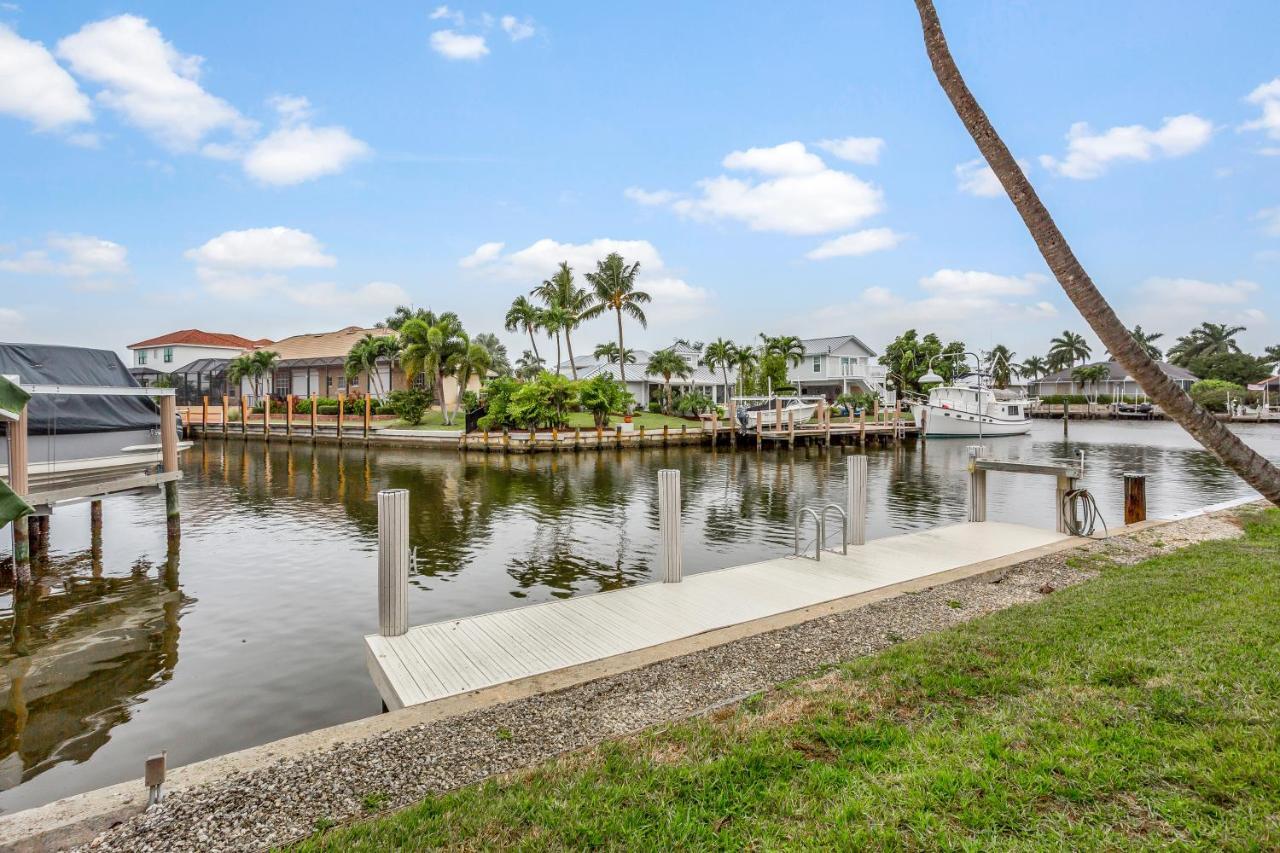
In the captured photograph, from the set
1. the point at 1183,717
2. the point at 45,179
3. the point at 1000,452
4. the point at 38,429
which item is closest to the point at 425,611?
the point at 1183,717

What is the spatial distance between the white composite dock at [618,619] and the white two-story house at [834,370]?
183ft

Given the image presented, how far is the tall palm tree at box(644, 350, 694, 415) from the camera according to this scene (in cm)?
5783

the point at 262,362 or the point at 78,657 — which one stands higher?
the point at 262,362

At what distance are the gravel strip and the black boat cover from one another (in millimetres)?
12410

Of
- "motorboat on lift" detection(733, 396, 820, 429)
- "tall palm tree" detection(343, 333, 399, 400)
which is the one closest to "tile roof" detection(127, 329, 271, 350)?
"tall palm tree" detection(343, 333, 399, 400)

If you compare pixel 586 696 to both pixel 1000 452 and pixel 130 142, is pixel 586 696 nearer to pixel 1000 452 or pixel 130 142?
pixel 130 142

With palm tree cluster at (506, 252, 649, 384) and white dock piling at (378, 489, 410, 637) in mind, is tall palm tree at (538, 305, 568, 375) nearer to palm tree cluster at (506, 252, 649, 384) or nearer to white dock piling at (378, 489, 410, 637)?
palm tree cluster at (506, 252, 649, 384)

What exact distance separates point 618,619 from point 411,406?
40055mm

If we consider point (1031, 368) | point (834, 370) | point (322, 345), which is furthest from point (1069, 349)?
point (322, 345)

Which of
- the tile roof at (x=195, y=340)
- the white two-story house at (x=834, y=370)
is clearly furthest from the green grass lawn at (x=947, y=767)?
the tile roof at (x=195, y=340)

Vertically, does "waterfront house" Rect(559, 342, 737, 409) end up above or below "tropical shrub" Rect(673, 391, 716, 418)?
above

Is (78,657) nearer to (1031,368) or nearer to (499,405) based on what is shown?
(499,405)

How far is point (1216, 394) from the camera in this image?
7169 cm

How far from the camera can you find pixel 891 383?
6425cm
